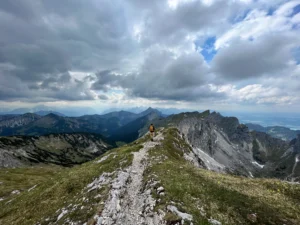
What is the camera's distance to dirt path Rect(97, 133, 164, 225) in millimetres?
17469

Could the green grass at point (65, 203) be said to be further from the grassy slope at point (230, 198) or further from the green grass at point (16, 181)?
the green grass at point (16, 181)

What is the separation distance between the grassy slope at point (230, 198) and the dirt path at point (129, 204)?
5.05 ft

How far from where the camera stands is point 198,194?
66.5 ft

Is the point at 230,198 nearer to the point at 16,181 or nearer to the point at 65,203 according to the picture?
the point at 65,203

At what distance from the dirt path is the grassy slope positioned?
1540 mm

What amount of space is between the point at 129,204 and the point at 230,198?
1121cm

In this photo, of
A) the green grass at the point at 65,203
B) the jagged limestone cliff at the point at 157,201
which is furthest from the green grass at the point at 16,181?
the jagged limestone cliff at the point at 157,201

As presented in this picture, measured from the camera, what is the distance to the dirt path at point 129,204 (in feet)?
57.3

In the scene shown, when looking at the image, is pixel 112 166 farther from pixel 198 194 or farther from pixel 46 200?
pixel 198 194

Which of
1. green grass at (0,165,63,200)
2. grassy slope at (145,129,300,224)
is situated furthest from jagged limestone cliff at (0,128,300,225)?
green grass at (0,165,63,200)

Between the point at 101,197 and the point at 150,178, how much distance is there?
7.31 metres

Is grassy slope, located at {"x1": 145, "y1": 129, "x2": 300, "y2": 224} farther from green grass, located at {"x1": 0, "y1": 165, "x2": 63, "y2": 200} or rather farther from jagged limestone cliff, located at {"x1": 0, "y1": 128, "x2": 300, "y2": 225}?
green grass, located at {"x1": 0, "y1": 165, "x2": 63, "y2": 200}

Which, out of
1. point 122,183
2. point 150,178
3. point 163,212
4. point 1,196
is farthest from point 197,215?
point 1,196

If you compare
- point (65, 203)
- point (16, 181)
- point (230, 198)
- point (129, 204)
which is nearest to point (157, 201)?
point (129, 204)
